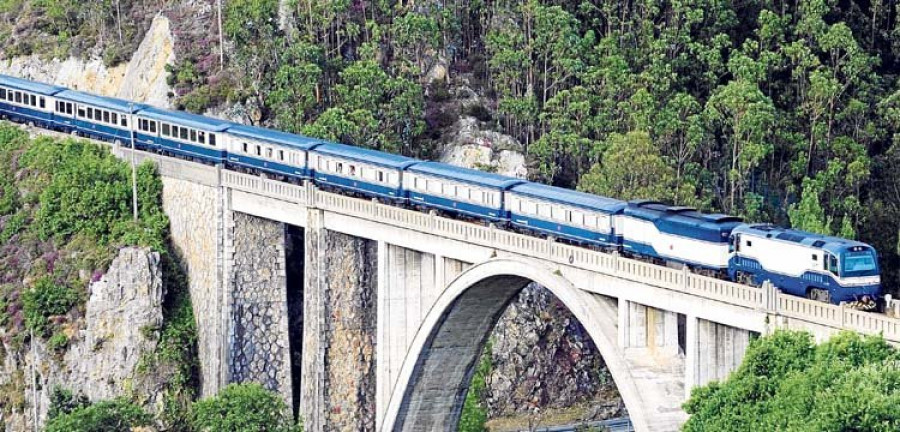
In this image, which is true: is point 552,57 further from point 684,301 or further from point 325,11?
point 684,301

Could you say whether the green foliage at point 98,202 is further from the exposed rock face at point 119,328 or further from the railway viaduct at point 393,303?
the exposed rock face at point 119,328

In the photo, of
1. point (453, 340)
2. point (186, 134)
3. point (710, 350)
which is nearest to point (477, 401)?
point (453, 340)

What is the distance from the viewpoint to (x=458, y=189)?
86188 mm

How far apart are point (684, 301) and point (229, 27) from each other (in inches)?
1763

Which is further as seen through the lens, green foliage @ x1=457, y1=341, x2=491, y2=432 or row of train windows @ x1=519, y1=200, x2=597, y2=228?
green foliage @ x1=457, y1=341, x2=491, y2=432

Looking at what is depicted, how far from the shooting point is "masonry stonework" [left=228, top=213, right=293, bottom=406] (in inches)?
3686

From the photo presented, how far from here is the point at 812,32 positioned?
338 feet

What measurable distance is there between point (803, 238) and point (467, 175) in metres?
18.9

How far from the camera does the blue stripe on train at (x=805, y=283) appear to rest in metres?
68.9

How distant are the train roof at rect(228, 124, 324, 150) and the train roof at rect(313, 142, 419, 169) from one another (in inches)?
32.4

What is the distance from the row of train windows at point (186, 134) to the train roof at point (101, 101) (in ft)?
8.85

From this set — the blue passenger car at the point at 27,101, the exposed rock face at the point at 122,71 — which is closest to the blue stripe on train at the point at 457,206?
the exposed rock face at the point at 122,71

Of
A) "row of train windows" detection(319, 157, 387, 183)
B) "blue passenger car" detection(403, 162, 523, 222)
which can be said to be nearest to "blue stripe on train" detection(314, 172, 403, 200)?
"row of train windows" detection(319, 157, 387, 183)

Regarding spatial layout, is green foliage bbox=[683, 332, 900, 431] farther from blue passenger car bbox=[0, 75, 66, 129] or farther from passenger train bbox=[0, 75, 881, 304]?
blue passenger car bbox=[0, 75, 66, 129]
